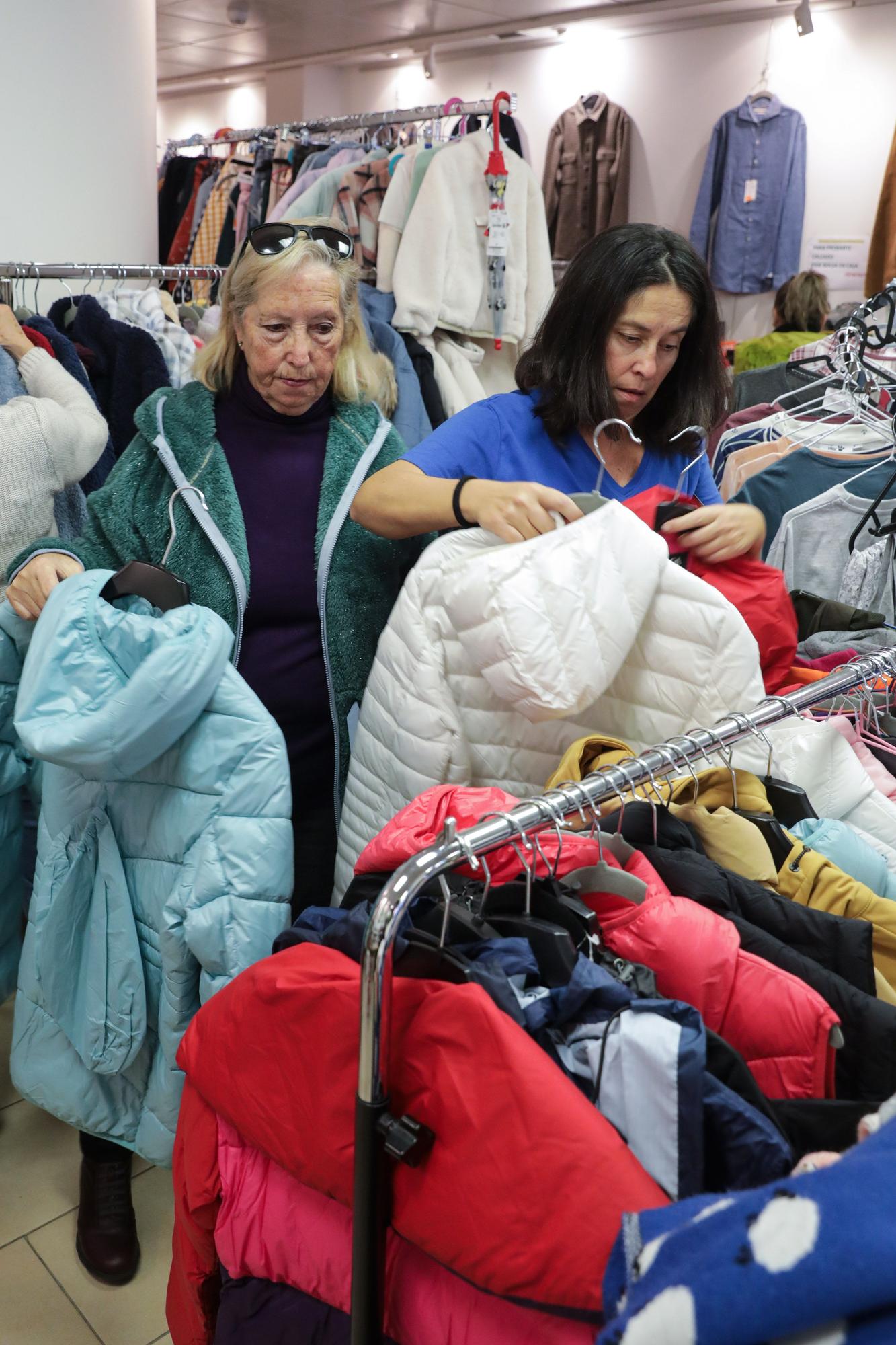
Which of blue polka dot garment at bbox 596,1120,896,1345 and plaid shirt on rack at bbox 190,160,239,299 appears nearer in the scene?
blue polka dot garment at bbox 596,1120,896,1345

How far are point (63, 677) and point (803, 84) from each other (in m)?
6.29

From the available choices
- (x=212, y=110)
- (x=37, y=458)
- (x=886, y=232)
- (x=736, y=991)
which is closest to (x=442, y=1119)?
(x=736, y=991)

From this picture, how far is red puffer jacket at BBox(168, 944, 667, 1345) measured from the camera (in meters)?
0.68

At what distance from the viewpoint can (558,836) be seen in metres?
0.91

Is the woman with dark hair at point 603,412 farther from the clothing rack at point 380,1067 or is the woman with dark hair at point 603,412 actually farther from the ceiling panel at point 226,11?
the ceiling panel at point 226,11

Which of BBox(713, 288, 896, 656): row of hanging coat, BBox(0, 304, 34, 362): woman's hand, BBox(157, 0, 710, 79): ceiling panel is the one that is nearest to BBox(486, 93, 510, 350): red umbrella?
BBox(713, 288, 896, 656): row of hanging coat

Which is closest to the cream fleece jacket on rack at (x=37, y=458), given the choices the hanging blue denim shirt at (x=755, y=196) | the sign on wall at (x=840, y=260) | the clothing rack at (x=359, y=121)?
the clothing rack at (x=359, y=121)

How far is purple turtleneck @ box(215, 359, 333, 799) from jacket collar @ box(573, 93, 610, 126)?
5.84m

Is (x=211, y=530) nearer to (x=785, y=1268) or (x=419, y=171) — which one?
(x=785, y=1268)

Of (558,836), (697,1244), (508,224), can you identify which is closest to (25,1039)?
(558,836)

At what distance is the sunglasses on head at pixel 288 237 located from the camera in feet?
5.34

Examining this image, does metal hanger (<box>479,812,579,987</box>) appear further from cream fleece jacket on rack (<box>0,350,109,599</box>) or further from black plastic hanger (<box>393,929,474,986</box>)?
cream fleece jacket on rack (<box>0,350,109,599</box>)

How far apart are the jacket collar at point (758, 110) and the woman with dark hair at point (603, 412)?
538 cm

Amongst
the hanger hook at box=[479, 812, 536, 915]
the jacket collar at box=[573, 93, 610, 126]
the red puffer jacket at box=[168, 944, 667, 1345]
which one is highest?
the jacket collar at box=[573, 93, 610, 126]
